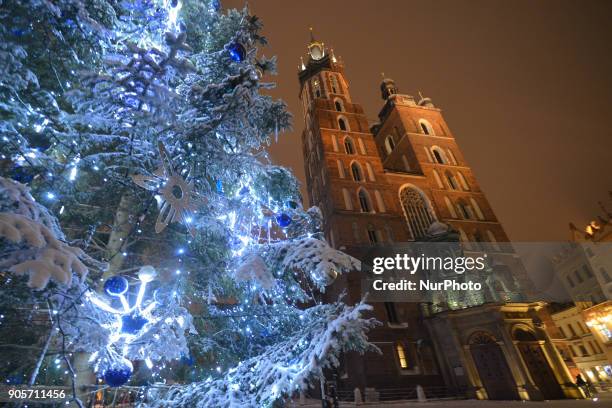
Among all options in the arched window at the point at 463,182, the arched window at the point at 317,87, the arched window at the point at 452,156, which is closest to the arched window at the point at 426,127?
the arched window at the point at 452,156

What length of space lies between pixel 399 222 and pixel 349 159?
23.7 feet

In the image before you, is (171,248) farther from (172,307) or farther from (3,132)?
(3,132)

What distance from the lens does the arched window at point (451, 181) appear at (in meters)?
29.2

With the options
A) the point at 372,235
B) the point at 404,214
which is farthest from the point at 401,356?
the point at 404,214

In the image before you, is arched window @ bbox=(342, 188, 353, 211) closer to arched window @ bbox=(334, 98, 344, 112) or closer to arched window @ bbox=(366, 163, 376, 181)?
arched window @ bbox=(366, 163, 376, 181)

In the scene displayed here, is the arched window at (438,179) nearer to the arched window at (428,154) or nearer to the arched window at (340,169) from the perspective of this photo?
the arched window at (428,154)

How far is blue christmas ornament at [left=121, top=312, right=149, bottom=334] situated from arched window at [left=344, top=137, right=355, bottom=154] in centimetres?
2617

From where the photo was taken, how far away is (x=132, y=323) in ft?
11.9

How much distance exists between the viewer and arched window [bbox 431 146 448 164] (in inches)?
1234

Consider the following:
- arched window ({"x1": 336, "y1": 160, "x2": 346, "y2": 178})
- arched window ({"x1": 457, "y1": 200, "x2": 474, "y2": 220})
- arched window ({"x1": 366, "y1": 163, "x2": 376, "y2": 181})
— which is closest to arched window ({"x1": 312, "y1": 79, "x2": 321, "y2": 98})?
arched window ({"x1": 336, "y1": 160, "x2": 346, "y2": 178})

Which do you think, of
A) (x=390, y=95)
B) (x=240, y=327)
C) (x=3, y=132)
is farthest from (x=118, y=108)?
(x=390, y=95)

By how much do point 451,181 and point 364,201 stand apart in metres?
10.2

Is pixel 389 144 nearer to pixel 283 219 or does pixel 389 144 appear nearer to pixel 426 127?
pixel 426 127

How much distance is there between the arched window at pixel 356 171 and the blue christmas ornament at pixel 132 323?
79.6ft
